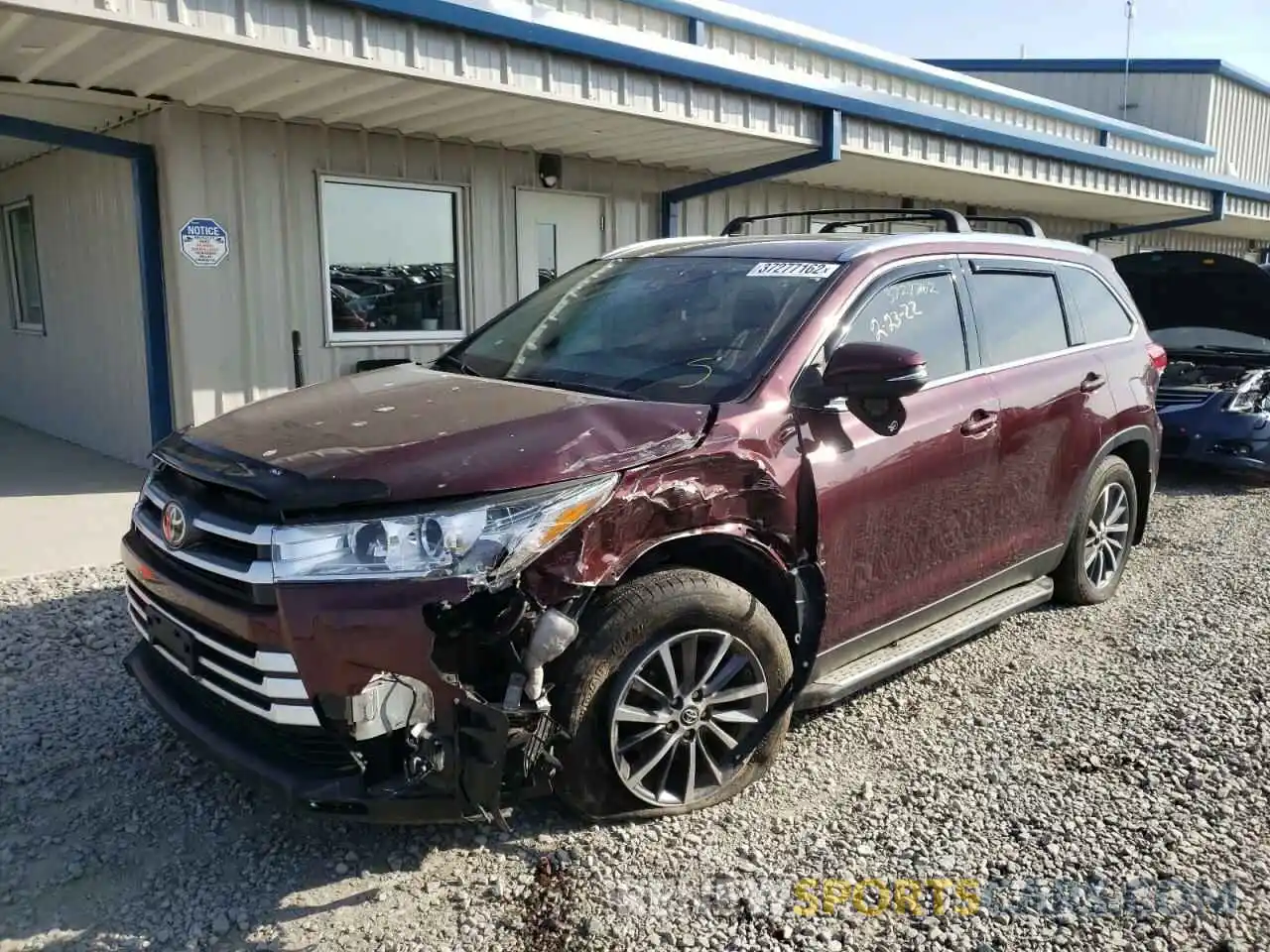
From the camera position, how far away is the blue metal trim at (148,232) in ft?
23.1

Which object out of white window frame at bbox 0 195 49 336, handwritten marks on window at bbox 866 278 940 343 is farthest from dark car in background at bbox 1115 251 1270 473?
white window frame at bbox 0 195 49 336

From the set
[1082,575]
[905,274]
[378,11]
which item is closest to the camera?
[905,274]

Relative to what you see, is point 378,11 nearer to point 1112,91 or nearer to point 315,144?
point 315,144

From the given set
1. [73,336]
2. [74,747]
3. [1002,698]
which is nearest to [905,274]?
[1002,698]

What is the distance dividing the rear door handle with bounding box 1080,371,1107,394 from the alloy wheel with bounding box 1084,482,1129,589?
559 millimetres

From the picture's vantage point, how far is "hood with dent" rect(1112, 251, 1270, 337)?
8539 millimetres

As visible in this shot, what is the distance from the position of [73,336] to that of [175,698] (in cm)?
799

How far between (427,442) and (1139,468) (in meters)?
4.33

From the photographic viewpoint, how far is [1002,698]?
13.9 ft

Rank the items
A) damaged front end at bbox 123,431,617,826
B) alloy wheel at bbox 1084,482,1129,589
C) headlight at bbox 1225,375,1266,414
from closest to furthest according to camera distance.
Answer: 1. damaged front end at bbox 123,431,617,826
2. alloy wheel at bbox 1084,482,1129,589
3. headlight at bbox 1225,375,1266,414

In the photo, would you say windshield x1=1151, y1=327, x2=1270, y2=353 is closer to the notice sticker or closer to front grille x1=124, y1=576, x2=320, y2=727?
the notice sticker

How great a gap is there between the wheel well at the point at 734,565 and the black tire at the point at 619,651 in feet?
0.20

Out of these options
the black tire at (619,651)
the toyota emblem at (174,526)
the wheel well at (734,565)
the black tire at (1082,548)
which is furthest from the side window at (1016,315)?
the toyota emblem at (174,526)

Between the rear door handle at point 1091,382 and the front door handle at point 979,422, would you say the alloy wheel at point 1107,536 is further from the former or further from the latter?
the front door handle at point 979,422
